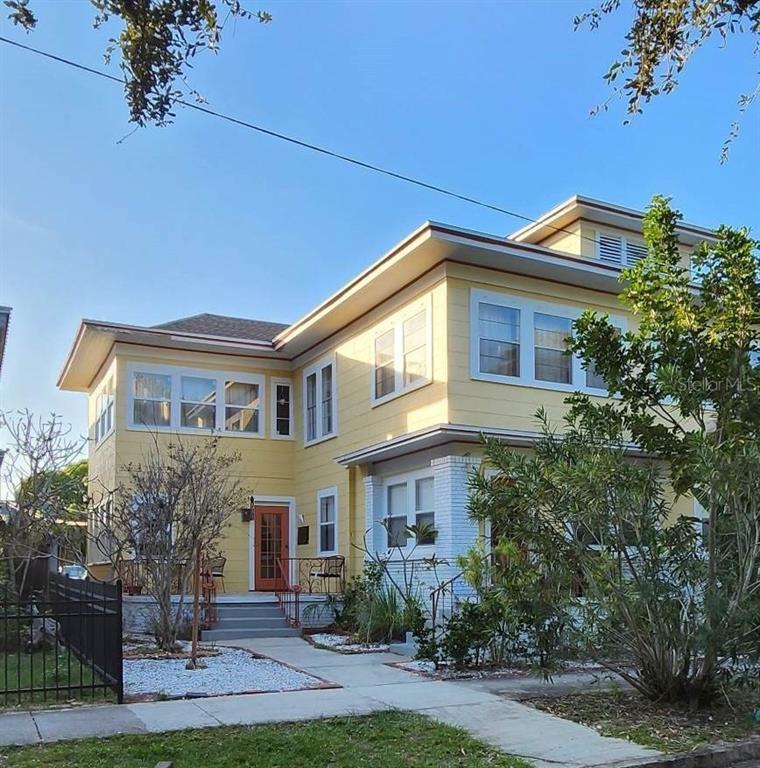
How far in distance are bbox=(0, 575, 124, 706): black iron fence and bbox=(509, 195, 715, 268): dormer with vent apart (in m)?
11.4

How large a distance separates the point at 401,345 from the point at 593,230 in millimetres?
5500

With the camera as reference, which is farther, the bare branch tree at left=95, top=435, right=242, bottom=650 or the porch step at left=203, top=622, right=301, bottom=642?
the porch step at left=203, top=622, right=301, bottom=642

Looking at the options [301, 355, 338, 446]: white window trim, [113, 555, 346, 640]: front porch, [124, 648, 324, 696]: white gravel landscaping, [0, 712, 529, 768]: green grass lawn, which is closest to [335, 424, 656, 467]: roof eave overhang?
[301, 355, 338, 446]: white window trim

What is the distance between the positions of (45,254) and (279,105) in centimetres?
595

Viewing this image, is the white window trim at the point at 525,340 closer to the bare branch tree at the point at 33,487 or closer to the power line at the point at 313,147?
the power line at the point at 313,147

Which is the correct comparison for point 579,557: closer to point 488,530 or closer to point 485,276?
point 488,530

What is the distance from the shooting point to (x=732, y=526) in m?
8.09

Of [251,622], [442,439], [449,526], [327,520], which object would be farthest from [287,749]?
[327,520]

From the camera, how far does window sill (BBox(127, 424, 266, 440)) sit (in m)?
18.3

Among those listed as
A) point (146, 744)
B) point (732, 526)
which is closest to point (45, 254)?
point (146, 744)

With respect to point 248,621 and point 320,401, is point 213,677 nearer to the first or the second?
point 248,621

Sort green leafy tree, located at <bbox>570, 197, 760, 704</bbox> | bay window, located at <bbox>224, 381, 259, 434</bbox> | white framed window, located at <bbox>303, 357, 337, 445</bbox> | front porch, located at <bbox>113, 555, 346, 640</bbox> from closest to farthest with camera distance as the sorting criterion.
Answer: green leafy tree, located at <bbox>570, 197, 760, 704</bbox> < front porch, located at <bbox>113, 555, 346, 640</bbox> < white framed window, located at <bbox>303, 357, 337, 445</bbox> < bay window, located at <bbox>224, 381, 259, 434</bbox>

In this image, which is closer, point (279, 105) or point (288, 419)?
point (279, 105)

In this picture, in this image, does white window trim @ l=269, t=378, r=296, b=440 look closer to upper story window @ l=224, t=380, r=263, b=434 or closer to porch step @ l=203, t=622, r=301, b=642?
upper story window @ l=224, t=380, r=263, b=434
